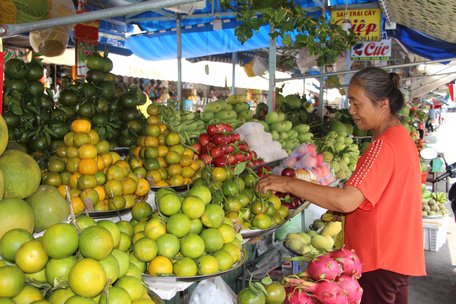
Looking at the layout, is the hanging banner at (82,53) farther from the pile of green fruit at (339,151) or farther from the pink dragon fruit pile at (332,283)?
the pink dragon fruit pile at (332,283)

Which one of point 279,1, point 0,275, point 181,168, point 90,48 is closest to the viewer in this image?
point 0,275

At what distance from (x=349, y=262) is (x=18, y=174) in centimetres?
179

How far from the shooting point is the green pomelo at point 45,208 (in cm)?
188

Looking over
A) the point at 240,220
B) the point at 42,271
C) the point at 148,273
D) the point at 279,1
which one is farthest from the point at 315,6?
the point at 42,271

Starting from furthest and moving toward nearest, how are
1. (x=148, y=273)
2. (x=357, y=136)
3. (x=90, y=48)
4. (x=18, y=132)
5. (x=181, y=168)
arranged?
(x=357, y=136)
(x=90, y=48)
(x=181, y=168)
(x=18, y=132)
(x=148, y=273)

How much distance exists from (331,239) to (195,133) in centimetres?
176

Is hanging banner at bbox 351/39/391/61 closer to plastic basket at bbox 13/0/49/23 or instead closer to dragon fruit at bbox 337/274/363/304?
plastic basket at bbox 13/0/49/23

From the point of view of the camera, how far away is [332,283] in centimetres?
247

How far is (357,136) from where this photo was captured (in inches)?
301

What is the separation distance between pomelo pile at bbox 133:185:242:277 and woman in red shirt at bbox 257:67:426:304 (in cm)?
69

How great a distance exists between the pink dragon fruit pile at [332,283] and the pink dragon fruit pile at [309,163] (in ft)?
5.73

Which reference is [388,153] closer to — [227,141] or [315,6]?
[227,141]

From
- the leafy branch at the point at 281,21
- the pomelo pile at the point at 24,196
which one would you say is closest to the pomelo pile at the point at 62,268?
the pomelo pile at the point at 24,196

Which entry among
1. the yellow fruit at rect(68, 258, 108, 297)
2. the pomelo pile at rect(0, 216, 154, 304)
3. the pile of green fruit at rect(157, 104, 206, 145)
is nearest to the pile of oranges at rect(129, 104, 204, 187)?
the pile of green fruit at rect(157, 104, 206, 145)
